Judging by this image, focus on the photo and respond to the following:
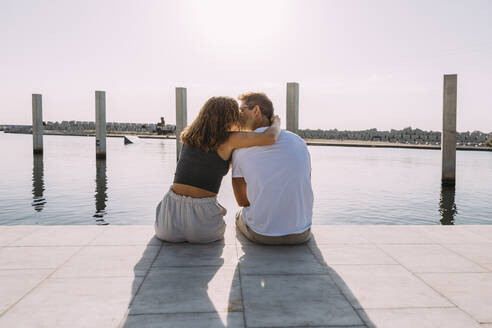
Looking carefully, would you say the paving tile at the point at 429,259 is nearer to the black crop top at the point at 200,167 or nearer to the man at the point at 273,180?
the man at the point at 273,180

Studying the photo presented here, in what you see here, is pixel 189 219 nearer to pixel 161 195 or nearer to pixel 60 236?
pixel 60 236

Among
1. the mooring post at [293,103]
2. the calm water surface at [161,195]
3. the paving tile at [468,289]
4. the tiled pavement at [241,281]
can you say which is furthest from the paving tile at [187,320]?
the mooring post at [293,103]

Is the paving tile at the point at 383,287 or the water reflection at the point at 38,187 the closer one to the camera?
the paving tile at the point at 383,287

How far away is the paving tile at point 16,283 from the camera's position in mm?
2400

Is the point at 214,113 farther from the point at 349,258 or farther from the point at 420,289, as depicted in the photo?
the point at 420,289

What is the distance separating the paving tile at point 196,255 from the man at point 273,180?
1.20 ft

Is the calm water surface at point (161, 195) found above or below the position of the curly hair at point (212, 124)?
below

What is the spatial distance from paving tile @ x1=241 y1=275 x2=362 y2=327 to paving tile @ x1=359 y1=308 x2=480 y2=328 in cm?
10

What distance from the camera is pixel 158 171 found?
16500mm

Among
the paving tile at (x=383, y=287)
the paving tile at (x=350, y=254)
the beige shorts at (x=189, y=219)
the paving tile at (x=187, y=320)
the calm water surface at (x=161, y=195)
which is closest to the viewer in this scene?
the paving tile at (x=187, y=320)

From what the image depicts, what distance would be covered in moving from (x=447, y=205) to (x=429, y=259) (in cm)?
820

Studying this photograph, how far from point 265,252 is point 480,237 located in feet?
7.74

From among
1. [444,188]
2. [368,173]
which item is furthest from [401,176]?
[444,188]

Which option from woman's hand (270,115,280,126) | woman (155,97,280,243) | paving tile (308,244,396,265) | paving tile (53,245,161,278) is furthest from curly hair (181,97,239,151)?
paving tile (308,244,396,265)
